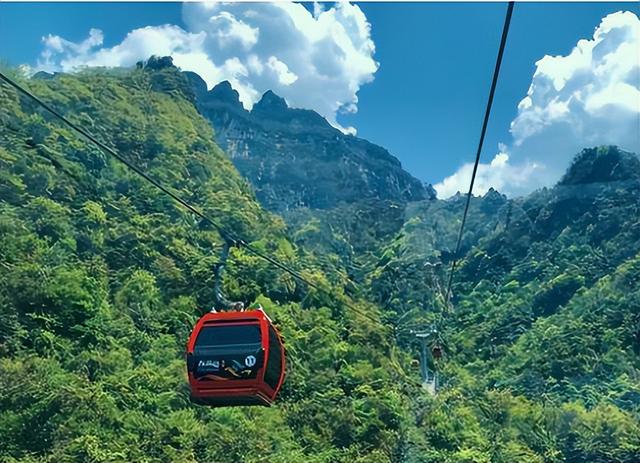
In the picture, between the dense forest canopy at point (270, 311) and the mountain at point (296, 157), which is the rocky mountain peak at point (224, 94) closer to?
the mountain at point (296, 157)

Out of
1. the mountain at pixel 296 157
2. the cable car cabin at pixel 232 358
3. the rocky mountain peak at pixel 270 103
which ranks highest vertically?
the rocky mountain peak at pixel 270 103

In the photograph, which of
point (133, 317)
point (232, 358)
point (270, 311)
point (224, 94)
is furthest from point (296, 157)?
point (232, 358)

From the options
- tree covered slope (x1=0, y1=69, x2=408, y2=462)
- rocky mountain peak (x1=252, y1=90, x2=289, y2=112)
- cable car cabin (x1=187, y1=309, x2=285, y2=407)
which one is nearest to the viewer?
cable car cabin (x1=187, y1=309, x2=285, y2=407)

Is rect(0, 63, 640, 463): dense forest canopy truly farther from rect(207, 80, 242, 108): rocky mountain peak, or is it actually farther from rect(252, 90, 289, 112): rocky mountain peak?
rect(252, 90, 289, 112): rocky mountain peak

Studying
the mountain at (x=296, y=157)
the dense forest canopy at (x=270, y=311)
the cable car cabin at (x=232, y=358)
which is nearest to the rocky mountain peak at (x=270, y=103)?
the mountain at (x=296, y=157)

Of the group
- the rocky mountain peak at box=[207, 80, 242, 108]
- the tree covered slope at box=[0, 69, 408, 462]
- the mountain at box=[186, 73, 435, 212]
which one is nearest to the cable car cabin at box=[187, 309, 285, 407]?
the tree covered slope at box=[0, 69, 408, 462]

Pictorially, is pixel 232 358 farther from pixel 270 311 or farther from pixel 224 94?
pixel 224 94
